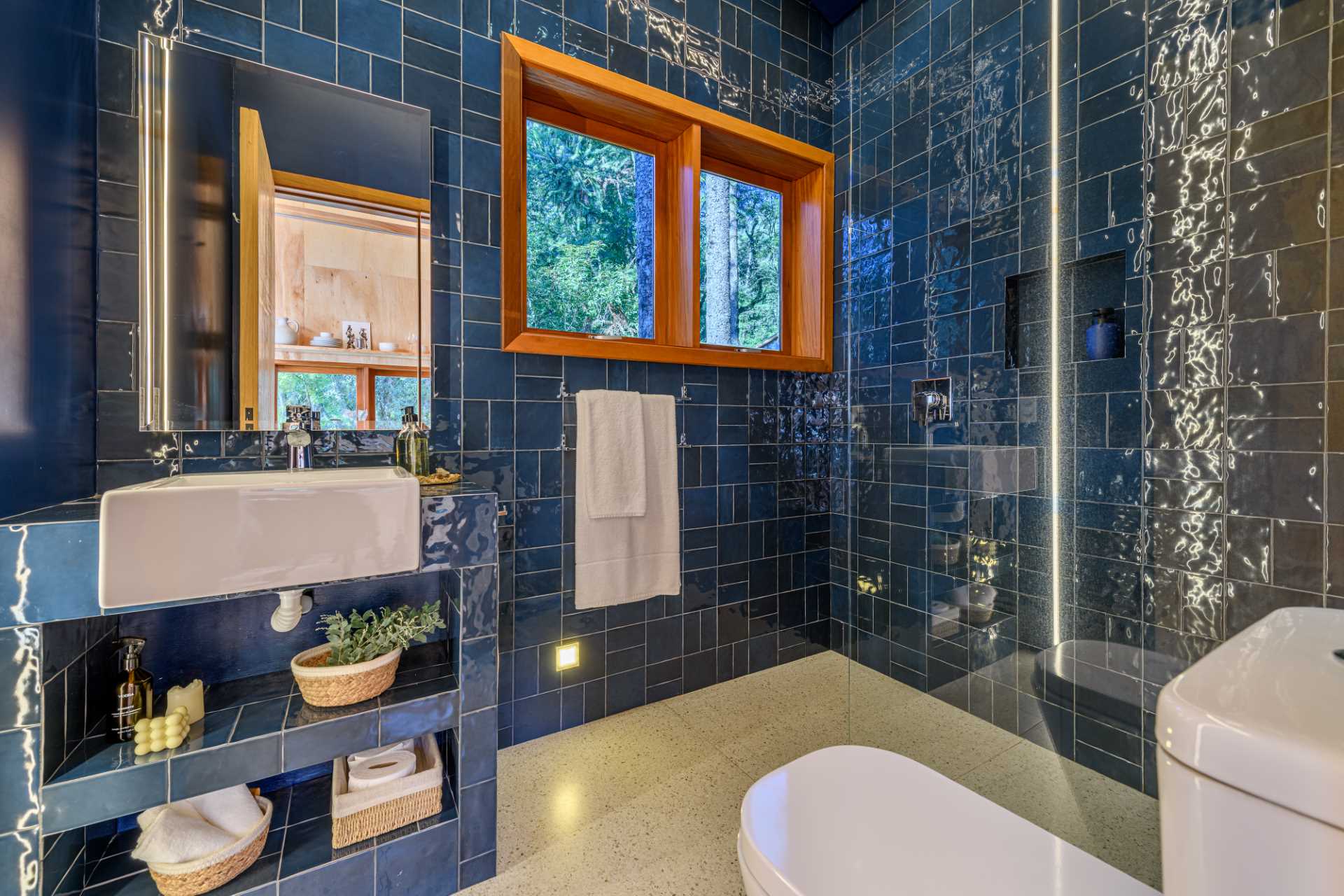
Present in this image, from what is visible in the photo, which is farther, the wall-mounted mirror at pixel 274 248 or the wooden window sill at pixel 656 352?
the wooden window sill at pixel 656 352

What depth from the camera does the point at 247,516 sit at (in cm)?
106

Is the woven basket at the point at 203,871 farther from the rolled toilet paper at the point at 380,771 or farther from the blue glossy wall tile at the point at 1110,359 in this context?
the blue glossy wall tile at the point at 1110,359

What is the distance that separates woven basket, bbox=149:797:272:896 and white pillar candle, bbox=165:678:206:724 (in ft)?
0.88

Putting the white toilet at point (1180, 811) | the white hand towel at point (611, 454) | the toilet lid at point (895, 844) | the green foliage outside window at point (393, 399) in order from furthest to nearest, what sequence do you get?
the white hand towel at point (611, 454) < the green foliage outside window at point (393, 399) < the toilet lid at point (895, 844) < the white toilet at point (1180, 811)

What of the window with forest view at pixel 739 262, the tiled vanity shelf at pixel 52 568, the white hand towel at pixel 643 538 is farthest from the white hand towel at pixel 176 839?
the window with forest view at pixel 739 262

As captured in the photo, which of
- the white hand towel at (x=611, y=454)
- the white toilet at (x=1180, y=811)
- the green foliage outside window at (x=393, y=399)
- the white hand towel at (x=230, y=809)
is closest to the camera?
the white toilet at (x=1180, y=811)

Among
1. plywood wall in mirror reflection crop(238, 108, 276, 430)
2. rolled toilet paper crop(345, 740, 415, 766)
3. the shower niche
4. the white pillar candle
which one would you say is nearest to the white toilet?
the shower niche

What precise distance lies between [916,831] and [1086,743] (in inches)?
29.8

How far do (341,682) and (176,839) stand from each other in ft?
Result: 1.31

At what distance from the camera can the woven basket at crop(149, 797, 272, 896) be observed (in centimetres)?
108

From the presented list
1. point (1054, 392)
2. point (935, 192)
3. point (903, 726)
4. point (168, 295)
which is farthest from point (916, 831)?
point (168, 295)

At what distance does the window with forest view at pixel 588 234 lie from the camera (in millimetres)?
2043

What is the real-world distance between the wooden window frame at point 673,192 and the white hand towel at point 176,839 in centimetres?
143

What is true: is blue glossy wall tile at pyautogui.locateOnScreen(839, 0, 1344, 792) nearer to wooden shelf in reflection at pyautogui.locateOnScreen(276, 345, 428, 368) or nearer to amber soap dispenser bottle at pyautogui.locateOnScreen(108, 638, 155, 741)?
wooden shelf in reflection at pyautogui.locateOnScreen(276, 345, 428, 368)
